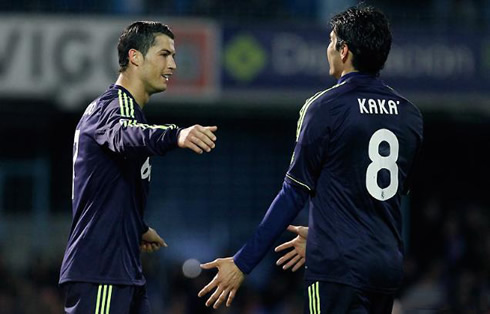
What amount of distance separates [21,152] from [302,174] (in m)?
12.6

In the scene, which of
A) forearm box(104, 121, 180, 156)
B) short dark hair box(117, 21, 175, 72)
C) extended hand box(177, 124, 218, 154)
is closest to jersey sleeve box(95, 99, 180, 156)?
forearm box(104, 121, 180, 156)

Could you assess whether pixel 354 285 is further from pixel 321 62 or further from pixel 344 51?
pixel 321 62

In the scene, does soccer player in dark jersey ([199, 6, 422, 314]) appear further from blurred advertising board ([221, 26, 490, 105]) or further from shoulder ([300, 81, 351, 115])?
blurred advertising board ([221, 26, 490, 105])

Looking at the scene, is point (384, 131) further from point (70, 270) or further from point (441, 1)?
point (441, 1)

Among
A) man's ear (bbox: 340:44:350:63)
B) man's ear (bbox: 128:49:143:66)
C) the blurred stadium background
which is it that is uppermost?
man's ear (bbox: 340:44:350:63)

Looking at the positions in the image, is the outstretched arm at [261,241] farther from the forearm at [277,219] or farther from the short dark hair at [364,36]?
the short dark hair at [364,36]

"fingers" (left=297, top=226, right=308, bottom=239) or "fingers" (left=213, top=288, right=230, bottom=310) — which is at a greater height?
"fingers" (left=297, top=226, right=308, bottom=239)

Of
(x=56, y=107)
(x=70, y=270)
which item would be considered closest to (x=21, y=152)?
(x=56, y=107)

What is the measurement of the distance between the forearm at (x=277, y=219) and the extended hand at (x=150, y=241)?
1.25 metres

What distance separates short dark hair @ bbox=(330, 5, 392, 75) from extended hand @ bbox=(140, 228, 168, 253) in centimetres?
177

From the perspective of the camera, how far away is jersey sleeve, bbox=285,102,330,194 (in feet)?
18.4

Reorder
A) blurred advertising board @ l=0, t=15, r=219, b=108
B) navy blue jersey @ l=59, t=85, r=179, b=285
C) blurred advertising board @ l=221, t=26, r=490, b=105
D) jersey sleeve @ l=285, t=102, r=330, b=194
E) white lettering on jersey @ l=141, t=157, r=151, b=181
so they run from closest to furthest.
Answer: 1. jersey sleeve @ l=285, t=102, r=330, b=194
2. navy blue jersey @ l=59, t=85, r=179, b=285
3. white lettering on jersey @ l=141, t=157, r=151, b=181
4. blurred advertising board @ l=0, t=15, r=219, b=108
5. blurred advertising board @ l=221, t=26, r=490, b=105

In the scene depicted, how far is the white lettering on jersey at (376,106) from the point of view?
5660 millimetres

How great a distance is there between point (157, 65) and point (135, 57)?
0.13m
